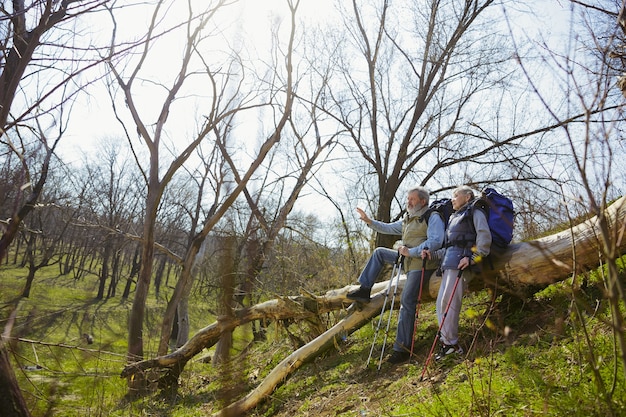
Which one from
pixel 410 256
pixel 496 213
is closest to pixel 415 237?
pixel 410 256

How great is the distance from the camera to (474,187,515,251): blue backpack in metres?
5.11

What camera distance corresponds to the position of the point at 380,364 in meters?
5.91

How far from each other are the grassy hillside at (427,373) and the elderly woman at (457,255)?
23cm

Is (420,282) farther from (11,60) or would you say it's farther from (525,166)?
(525,166)

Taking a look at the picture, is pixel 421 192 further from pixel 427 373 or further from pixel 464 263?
pixel 427 373

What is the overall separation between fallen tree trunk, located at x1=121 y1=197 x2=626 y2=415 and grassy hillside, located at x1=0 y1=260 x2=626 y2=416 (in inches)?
8.9

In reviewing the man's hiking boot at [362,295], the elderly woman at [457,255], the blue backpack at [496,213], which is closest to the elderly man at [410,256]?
the man's hiking boot at [362,295]

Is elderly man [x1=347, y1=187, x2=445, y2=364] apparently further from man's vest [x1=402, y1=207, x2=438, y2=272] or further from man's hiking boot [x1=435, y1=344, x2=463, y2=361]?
man's hiking boot [x1=435, y1=344, x2=463, y2=361]

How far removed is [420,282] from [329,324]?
3056mm

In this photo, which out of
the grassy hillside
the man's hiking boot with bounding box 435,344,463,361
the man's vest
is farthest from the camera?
the man's vest

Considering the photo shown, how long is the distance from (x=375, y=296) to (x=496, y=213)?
2.47 m

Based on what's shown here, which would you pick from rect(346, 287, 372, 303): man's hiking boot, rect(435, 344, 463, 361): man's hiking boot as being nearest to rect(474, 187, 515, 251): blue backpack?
rect(435, 344, 463, 361): man's hiking boot

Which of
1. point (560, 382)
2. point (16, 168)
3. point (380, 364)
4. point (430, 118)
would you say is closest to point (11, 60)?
point (16, 168)

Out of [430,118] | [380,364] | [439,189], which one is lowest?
[380,364]
